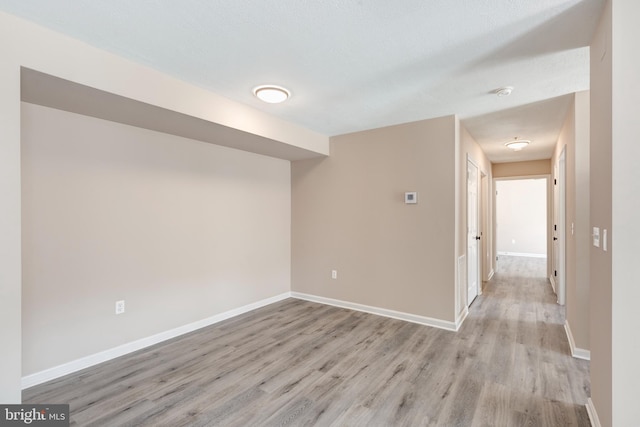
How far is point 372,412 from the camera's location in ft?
6.72

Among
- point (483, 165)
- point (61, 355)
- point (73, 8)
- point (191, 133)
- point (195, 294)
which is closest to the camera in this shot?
point (73, 8)

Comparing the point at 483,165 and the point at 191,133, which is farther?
the point at 483,165

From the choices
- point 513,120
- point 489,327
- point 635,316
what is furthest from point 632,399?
point 513,120

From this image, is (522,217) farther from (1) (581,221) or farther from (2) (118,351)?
(2) (118,351)

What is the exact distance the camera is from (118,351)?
2.82 meters

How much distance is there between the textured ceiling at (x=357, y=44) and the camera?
1690mm

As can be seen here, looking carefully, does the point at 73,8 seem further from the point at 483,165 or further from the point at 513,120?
the point at 483,165

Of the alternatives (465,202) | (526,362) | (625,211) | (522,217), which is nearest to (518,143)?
(465,202)

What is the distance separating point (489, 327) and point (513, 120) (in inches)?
97.5

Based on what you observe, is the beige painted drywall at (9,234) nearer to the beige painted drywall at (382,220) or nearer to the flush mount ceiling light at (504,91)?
the beige painted drywall at (382,220)

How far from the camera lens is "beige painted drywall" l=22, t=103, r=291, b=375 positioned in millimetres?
2404

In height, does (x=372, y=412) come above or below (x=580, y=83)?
below

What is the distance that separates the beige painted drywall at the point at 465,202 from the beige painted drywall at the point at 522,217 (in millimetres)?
3148

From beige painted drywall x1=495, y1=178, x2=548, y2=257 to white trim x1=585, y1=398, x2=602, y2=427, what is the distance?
762 centimetres
